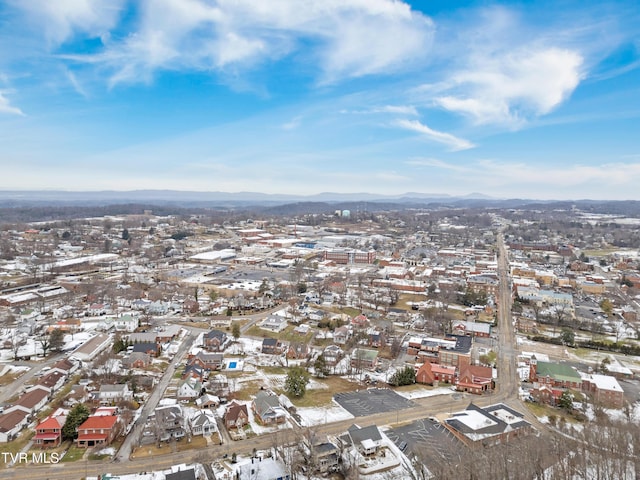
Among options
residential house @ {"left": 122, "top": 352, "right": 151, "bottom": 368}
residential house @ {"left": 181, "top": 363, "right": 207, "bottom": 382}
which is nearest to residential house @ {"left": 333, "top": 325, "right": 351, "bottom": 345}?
residential house @ {"left": 181, "top": 363, "right": 207, "bottom": 382}

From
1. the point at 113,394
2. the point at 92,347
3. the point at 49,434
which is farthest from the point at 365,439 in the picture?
the point at 92,347

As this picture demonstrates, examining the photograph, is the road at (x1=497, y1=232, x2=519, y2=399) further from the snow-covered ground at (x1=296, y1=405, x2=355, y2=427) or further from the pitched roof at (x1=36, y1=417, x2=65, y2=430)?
the pitched roof at (x1=36, y1=417, x2=65, y2=430)

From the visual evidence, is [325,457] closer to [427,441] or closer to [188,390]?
[427,441]

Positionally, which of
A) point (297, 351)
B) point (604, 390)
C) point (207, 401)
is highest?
point (604, 390)

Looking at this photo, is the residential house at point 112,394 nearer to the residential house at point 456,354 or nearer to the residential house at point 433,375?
the residential house at point 433,375

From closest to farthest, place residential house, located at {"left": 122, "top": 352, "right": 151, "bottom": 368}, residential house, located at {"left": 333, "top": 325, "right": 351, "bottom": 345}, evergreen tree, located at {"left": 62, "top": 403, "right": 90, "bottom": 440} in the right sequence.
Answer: evergreen tree, located at {"left": 62, "top": 403, "right": 90, "bottom": 440}, residential house, located at {"left": 122, "top": 352, "right": 151, "bottom": 368}, residential house, located at {"left": 333, "top": 325, "right": 351, "bottom": 345}

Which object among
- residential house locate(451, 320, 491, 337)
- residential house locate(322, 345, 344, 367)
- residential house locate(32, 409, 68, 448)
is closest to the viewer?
residential house locate(32, 409, 68, 448)
